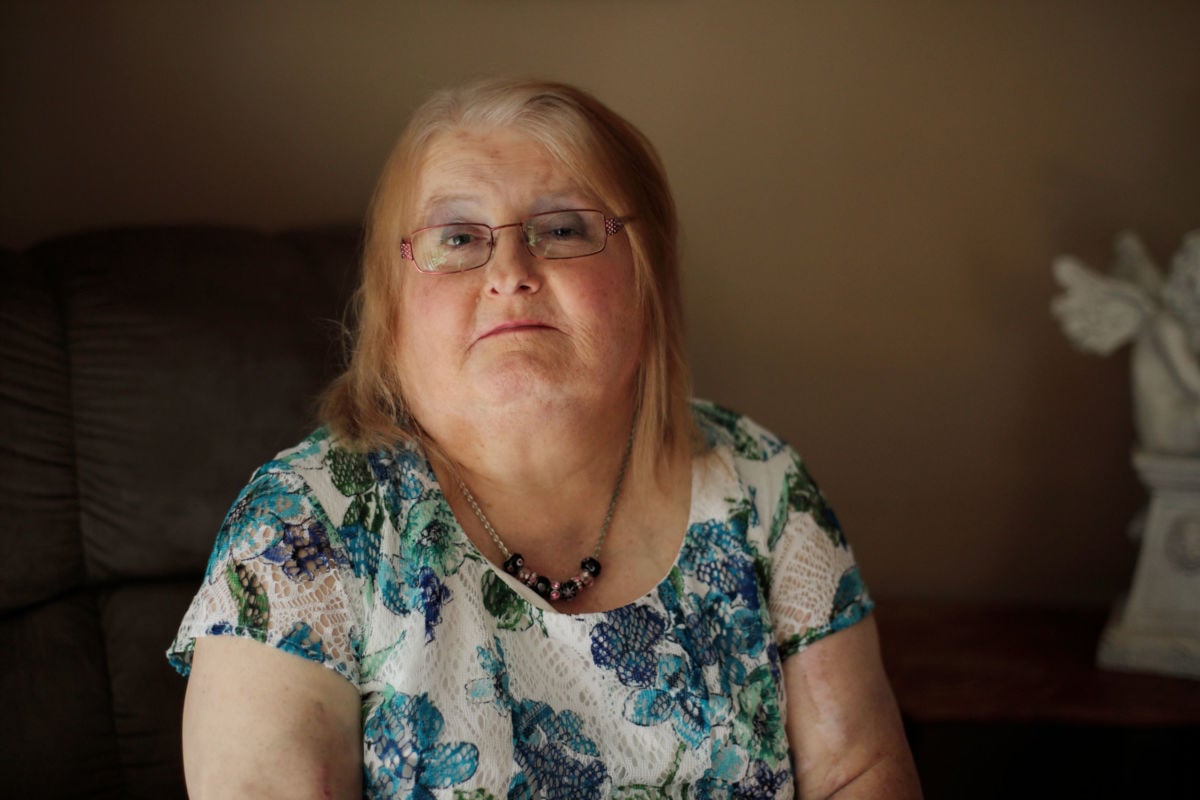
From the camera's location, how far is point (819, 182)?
2.28 metres

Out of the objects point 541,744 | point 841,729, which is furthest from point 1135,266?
point 541,744

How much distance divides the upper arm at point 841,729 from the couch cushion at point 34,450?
0.98m

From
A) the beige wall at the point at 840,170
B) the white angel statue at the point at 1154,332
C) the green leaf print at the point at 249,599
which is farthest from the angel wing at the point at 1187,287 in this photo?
the green leaf print at the point at 249,599

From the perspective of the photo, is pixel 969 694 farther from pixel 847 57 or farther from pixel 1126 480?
pixel 847 57

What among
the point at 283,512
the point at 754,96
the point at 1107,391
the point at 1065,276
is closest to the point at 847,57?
the point at 754,96

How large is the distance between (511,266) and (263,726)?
0.55m

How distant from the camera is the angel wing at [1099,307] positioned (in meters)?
2.03

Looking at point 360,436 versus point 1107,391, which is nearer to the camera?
point 360,436

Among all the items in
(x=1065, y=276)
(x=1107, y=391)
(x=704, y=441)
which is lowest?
(x=1107, y=391)

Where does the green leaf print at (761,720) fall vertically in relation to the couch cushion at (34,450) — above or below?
below

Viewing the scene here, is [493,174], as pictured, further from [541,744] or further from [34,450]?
[34,450]

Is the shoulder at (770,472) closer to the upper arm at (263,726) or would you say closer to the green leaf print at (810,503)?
the green leaf print at (810,503)

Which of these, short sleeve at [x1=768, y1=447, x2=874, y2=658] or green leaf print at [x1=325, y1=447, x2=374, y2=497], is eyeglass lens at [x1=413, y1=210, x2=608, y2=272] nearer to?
green leaf print at [x1=325, y1=447, x2=374, y2=497]

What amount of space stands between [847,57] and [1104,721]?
129cm
